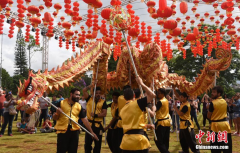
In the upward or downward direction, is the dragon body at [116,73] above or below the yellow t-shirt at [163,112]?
above

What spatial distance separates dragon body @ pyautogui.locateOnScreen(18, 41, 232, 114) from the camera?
4133 mm

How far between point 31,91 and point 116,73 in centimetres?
321

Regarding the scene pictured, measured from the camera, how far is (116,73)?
6.83 meters

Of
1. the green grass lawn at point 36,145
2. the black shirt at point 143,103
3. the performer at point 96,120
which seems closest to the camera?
the black shirt at point 143,103

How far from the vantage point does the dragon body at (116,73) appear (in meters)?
4.13

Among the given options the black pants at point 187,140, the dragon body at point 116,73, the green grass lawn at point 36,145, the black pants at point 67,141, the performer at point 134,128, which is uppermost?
the dragon body at point 116,73

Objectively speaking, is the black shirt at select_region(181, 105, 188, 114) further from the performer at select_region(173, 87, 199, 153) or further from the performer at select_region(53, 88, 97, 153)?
the performer at select_region(53, 88, 97, 153)

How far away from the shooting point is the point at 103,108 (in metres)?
5.30

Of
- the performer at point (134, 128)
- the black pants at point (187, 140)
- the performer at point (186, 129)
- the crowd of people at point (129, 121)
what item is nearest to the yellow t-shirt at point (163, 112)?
the crowd of people at point (129, 121)

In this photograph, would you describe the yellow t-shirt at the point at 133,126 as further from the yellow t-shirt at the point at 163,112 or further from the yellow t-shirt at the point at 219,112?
the yellow t-shirt at the point at 219,112

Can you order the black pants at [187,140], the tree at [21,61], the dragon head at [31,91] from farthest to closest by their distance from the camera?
1. the tree at [21,61]
2. the black pants at [187,140]
3. the dragon head at [31,91]

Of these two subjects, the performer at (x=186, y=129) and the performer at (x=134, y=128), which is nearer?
the performer at (x=134, y=128)

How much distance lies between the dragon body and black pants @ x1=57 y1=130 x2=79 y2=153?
0.76 metres

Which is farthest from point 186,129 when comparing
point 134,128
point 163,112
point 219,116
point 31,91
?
point 31,91
